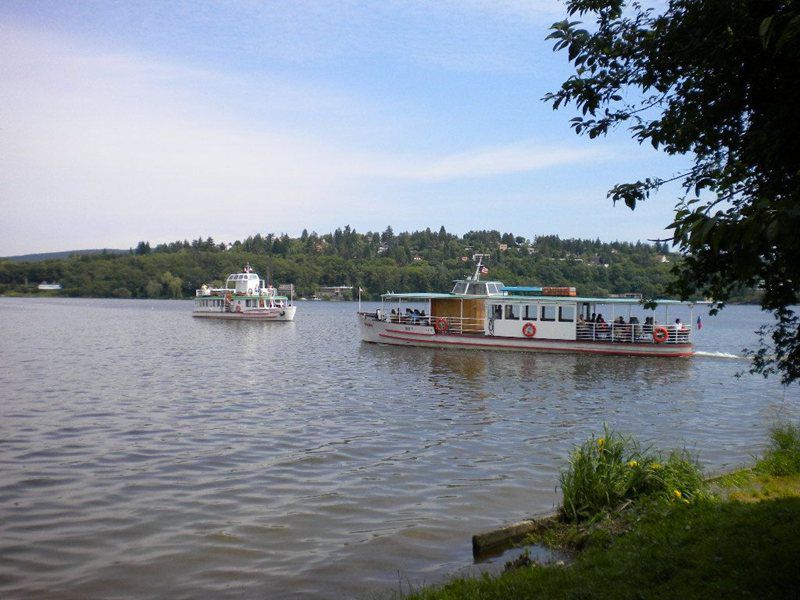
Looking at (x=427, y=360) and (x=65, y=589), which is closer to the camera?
(x=65, y=589)

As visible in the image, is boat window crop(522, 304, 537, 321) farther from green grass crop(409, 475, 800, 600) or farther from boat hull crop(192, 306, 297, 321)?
boat hull crop(192, 306, 297, 321)

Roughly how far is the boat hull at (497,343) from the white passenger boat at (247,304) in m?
31.2

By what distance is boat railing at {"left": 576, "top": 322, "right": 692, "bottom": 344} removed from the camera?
41.0 metres

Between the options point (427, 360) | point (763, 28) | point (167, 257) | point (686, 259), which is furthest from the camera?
point (167, 257)

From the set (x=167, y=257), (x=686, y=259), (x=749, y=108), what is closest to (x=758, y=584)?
(x=686, y=259)

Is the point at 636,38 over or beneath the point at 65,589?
over

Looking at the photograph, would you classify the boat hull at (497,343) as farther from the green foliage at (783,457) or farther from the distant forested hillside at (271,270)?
the distant forested hillside at (271,270)

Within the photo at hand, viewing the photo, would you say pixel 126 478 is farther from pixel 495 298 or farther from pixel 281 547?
pixel 495 298

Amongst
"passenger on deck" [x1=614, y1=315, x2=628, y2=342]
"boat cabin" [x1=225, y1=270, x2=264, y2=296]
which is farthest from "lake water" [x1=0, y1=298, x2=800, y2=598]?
"boat cabin" [x1=225, y1=270, x2=264, y2=296]

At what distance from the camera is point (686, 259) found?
613 centimetres

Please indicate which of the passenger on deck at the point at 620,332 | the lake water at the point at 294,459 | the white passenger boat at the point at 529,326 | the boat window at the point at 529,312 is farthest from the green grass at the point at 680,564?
the boat window at the point at 529,312

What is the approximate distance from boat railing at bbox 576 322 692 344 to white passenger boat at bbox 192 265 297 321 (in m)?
40.8

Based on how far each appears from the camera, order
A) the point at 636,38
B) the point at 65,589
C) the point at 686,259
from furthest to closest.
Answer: the point at 65,589
the point at 636,38
the point at 686,259

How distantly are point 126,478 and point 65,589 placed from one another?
4942 mm
